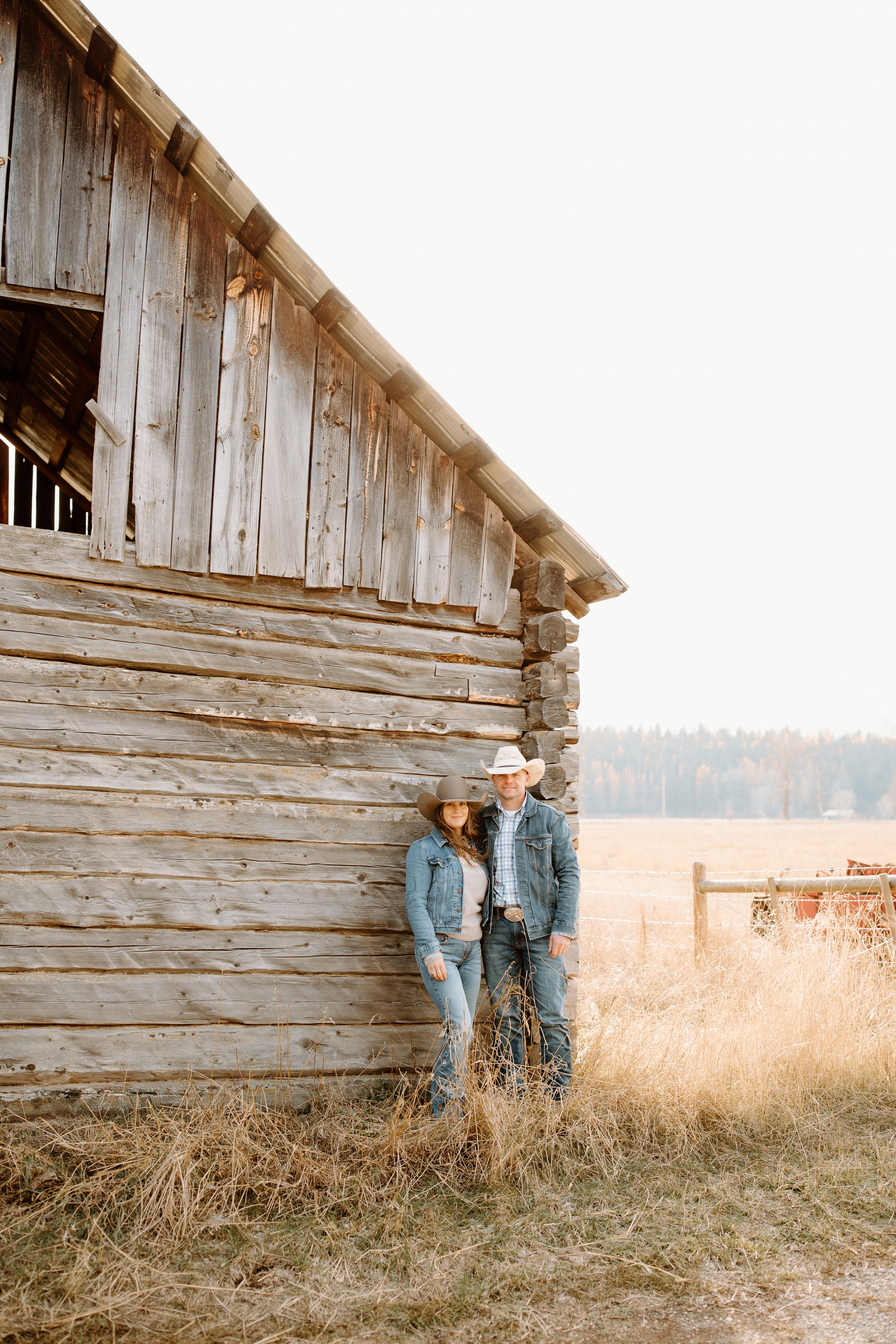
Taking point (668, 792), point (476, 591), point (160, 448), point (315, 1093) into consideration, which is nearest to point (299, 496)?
point (160, 448)

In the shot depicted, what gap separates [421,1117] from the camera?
473 cm

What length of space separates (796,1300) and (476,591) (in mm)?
4051

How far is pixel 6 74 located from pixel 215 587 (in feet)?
9.92

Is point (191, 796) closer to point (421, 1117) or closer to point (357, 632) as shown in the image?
point (357, 632)

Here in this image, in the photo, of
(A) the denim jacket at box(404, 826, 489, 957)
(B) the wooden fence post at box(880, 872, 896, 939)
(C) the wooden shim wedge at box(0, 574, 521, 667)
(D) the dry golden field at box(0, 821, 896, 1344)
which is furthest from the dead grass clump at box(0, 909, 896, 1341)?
(C) the wooden shim wedge at box(0, 574, 521, 667)

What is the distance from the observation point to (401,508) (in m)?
5.66

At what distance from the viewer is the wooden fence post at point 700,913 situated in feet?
32.5

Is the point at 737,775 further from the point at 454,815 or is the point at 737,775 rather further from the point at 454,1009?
the point at 454,1009

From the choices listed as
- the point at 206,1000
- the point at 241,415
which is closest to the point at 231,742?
the point at 206,1000

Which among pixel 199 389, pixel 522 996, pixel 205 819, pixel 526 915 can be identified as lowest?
pixel 522 996

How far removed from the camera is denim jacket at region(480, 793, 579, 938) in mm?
5305

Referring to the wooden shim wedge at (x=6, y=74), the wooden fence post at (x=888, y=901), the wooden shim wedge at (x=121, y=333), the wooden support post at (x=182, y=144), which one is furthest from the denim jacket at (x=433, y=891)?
the wooden fence post at (x=888, y=901)

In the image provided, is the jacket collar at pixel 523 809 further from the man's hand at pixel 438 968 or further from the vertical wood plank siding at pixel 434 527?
the vertical wood plank siding at pixel 434 527

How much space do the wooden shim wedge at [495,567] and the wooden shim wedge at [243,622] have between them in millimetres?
174
